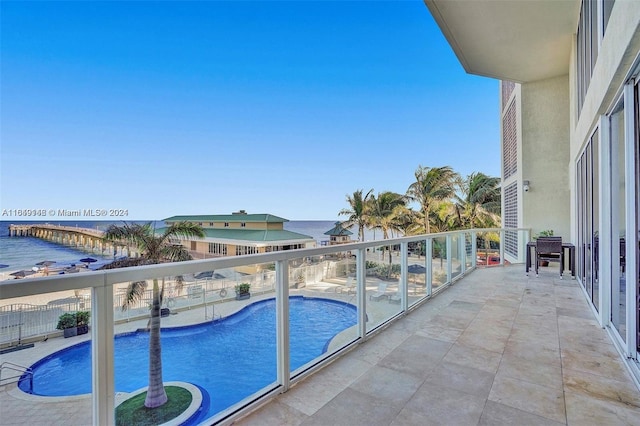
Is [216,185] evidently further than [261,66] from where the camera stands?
Yes

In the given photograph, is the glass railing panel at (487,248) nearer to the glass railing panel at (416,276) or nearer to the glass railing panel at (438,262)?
the glass railing panel at (438,262)

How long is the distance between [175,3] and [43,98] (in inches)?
554

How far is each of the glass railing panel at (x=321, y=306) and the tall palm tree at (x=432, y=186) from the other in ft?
55.6

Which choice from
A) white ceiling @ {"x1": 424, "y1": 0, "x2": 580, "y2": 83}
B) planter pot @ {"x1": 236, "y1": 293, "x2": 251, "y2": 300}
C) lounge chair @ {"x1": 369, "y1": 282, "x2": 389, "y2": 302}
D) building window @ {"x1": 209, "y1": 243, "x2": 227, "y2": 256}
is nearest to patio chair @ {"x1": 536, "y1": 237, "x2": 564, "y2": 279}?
white ceiling @ {"x1": 424, "y1": 0, "x2": 580, "y2": 83}

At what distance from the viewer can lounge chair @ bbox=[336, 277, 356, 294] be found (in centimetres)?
312

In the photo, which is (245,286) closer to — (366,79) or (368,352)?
(368,352)

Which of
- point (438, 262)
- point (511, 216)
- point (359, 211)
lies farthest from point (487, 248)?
point (359, 211)

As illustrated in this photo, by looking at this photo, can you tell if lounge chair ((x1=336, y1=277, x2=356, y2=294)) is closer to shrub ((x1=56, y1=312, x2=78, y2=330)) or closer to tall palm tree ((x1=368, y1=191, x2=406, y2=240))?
shrub ((x1=56, y1=312, x2=78, y2=330))

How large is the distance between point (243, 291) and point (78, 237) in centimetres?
1354

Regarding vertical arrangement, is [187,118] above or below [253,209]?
above

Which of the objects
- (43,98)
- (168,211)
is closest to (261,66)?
(43,98)

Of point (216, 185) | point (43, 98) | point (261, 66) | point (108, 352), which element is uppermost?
point (261, 66)

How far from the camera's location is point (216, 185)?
127 ft

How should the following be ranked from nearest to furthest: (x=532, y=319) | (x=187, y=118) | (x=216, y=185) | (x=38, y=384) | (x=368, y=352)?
1. (x=38, y=384)
2. (x=368, y=352)
3. (x=532, y=319)
4. (x=187, y=118)
5. (x=216, y=185)
